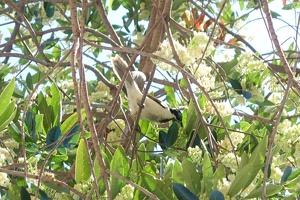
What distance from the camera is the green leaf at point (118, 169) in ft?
4.78

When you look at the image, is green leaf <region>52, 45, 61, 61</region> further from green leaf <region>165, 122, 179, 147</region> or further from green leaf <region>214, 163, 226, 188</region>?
green leaf <region>214, 163, 226, 188</region>

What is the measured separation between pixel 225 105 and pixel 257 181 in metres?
0.25

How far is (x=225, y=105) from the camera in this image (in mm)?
1743

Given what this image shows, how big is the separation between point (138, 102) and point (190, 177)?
34.3 inches

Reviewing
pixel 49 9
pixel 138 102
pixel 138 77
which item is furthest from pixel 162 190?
pixel 49 9

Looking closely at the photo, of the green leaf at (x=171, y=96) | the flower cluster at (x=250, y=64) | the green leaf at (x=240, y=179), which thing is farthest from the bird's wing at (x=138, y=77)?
the green leaf at (x=240, y=179)

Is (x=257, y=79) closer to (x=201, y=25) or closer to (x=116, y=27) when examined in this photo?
(x=201, y=25)

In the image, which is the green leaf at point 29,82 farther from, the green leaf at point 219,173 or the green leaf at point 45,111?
the green leaf at point 219,173

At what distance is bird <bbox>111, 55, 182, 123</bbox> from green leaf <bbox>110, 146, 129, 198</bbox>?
76 cm

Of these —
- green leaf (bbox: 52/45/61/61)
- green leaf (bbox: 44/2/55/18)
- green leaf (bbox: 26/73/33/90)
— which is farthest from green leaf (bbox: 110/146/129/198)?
green leaf (bbox: 52/45/61/61)

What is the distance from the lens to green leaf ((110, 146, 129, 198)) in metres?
1.46

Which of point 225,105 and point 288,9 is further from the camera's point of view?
point 288,9

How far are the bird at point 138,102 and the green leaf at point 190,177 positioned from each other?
0.77m

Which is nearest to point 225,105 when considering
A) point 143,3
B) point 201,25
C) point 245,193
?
point 245,193
